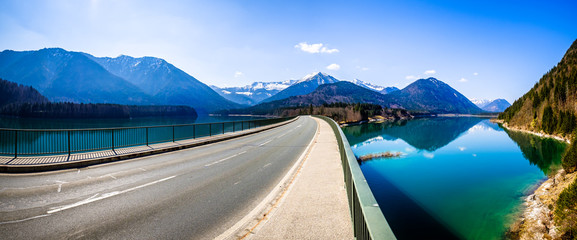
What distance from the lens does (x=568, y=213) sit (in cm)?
977

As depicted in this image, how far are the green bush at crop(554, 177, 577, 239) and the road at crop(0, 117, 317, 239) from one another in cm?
1121

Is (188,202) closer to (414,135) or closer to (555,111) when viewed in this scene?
(414,135)

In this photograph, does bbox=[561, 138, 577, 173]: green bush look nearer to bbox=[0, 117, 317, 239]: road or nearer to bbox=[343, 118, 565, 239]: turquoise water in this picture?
bbox=[343, 118, 565, 239]: turquoise water

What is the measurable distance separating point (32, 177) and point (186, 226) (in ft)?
25.7

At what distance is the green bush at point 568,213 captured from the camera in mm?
9321

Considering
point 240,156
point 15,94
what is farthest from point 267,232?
point 15,94

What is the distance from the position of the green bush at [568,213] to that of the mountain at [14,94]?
245m

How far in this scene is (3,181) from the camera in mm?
7984

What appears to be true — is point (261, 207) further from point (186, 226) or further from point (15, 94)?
point (15, 94)

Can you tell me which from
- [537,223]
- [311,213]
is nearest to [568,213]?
[537,223]

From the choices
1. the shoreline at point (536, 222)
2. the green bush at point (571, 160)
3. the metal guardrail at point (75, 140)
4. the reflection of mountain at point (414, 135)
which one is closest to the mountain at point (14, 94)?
the metal guardrail at point (75, 140)

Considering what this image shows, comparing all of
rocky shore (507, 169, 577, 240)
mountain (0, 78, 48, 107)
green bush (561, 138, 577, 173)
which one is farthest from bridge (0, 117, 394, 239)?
mountain (0, 78, 48, 107)

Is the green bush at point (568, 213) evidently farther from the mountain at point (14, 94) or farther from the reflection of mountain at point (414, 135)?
the mountain at point (14, 94)

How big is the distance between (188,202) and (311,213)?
3.30 meters
